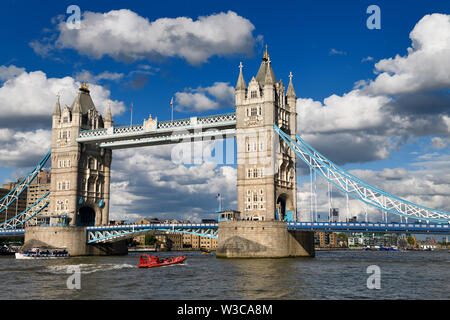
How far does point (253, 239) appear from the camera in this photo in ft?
280

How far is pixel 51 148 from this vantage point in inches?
4683

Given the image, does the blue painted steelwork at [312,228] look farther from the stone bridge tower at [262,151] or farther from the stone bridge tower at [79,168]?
the stone bridge tower at [79,168]

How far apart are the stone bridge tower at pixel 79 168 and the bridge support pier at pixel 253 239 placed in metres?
41.9

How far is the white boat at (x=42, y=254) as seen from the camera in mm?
96188

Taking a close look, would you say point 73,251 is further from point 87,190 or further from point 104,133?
point 104,133

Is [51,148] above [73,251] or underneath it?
above

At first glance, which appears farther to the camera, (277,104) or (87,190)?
(87,190)

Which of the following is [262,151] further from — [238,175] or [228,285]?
[228,285]

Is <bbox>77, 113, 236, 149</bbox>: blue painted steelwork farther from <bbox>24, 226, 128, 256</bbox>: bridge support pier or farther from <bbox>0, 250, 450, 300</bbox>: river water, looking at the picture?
<bbox>0, 250, 450, 300</bbox>: river water

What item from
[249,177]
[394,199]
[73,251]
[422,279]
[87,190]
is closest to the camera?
[422,279]

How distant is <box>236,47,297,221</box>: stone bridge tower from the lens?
306ft

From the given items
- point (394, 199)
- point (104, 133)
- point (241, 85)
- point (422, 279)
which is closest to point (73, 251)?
point (104, 133)
